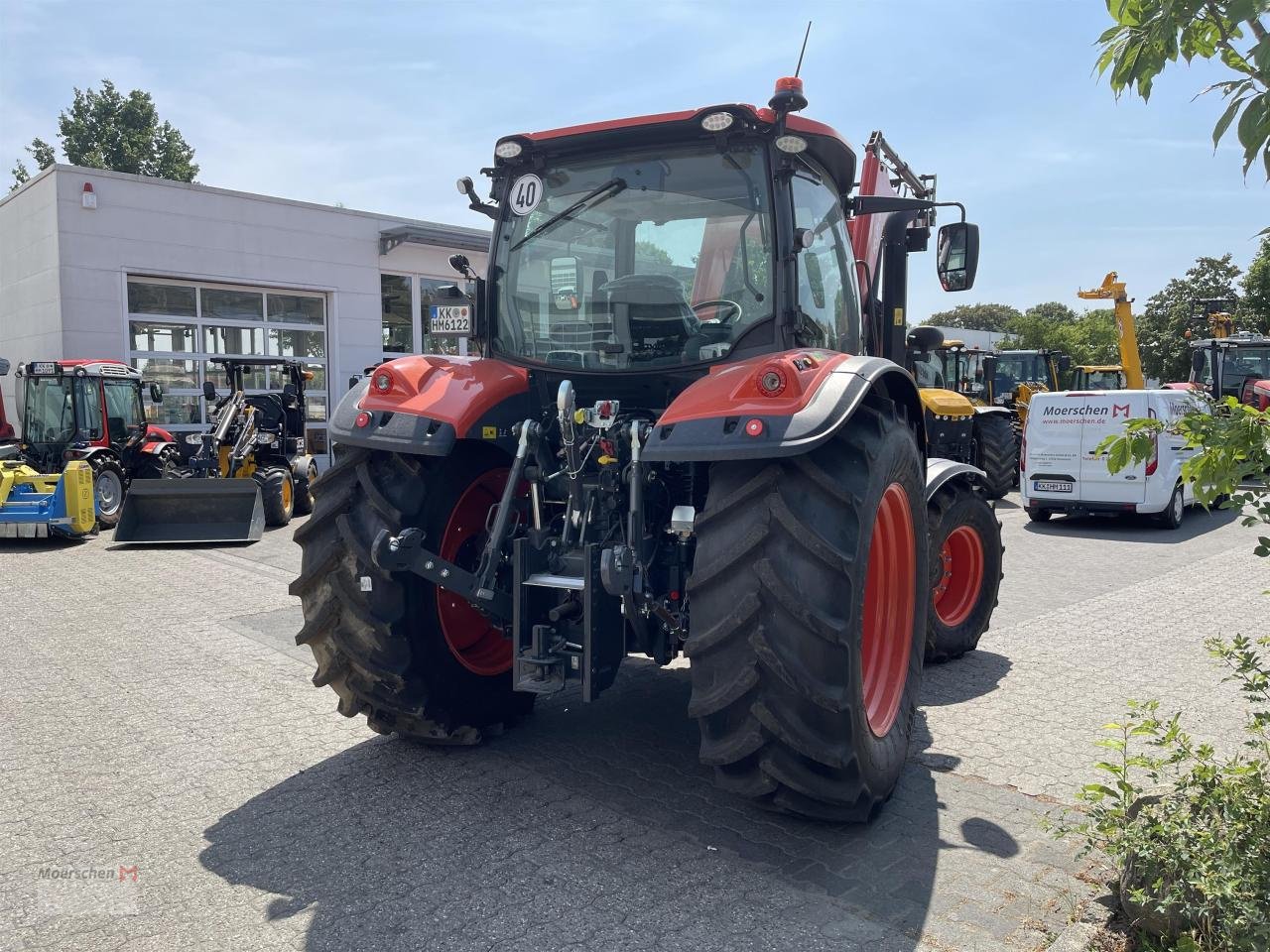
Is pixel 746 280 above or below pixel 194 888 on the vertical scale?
above

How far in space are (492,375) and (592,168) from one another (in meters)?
1.00

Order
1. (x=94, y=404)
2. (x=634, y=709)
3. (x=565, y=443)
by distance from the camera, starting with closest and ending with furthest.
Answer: (x=565, y=443)
(x=634, y=709)
(x=94, y=404)

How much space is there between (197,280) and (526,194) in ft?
48.1

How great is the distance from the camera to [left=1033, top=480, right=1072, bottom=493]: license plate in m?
12.2

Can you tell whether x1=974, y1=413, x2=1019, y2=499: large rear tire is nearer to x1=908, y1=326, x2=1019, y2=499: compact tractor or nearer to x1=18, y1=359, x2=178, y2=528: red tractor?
x1=908, y1=326, x2=1019, y2=499: compact tractor

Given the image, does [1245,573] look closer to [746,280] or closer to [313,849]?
[746,280]

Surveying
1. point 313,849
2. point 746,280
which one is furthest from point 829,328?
point 313,849

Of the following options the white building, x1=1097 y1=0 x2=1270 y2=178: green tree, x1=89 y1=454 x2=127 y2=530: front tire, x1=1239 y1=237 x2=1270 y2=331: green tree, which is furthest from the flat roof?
x1=1239 y1=237 x2=1270 y2=331: green tree

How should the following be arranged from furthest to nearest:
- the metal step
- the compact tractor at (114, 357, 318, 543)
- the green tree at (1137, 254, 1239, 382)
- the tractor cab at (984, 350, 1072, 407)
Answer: the green tree at (1137, 254, 1239, 382), the tractor cab at (984, 350, 1072, 407), the compact tractor at (114, 357, 318, 543), the metal step

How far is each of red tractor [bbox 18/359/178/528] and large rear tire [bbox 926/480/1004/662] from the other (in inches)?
433

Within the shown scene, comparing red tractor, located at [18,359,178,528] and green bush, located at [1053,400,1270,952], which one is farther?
red tractor, located at [18,359,178,528]

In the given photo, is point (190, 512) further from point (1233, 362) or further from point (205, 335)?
point (1233, 362)

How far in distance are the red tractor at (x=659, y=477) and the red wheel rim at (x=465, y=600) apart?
0.05ft

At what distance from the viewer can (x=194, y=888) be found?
3.12 metres
